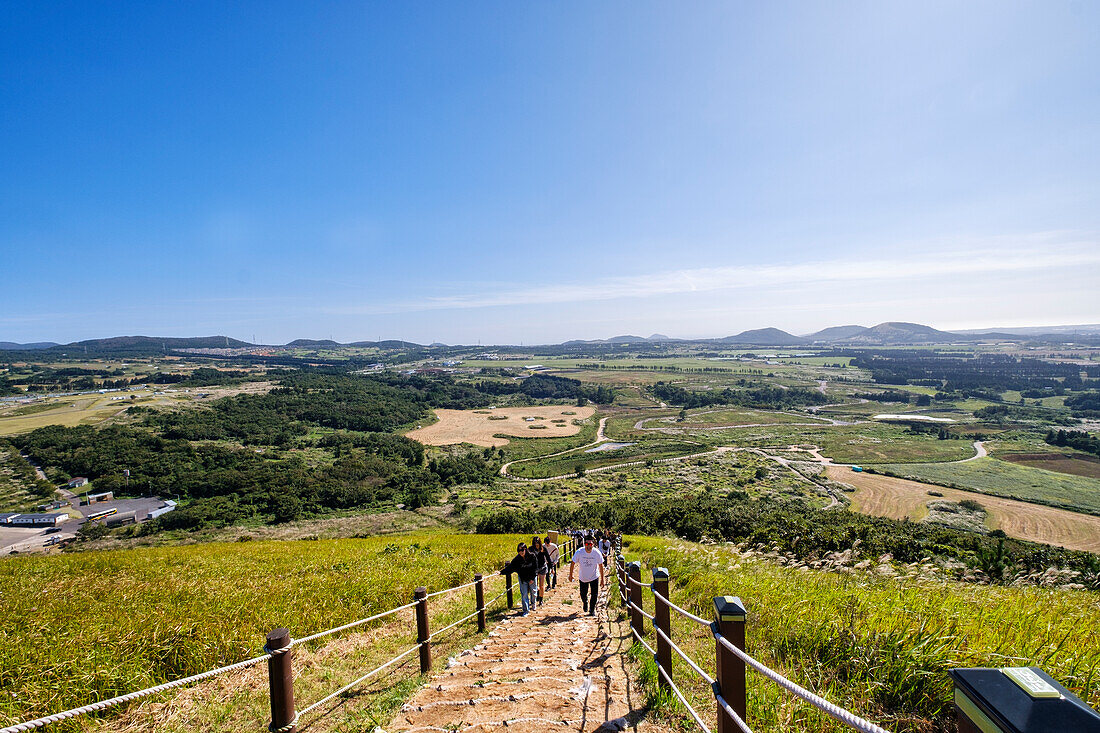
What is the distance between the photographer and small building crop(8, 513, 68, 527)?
48.4 m

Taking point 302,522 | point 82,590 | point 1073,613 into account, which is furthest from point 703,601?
point 302,522

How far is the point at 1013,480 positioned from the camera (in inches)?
2112

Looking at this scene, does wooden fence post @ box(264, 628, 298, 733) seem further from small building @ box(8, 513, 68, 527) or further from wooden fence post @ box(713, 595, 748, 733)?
small building @ box(8, 513, 68, 527)

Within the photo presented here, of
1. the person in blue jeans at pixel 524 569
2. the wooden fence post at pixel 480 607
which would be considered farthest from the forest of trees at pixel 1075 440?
the wooden fence post at pixel 480 607

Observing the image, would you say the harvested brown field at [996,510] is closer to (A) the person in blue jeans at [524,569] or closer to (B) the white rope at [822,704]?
(A) the person in blue jeans at [524,569]

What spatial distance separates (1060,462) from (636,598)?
295 feet

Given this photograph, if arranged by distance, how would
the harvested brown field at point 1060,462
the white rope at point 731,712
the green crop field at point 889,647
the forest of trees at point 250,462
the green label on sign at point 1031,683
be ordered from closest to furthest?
1. the green label on sign at point 1031,683
2. the white rope at point 731,712
3. the green crop field at point 889,647
4. the harvested brown field at point 1060,462
5. the forest of trees at point 250,462

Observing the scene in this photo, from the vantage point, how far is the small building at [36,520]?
48.4 metres

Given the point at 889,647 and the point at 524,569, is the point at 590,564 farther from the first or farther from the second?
the point at 889,647

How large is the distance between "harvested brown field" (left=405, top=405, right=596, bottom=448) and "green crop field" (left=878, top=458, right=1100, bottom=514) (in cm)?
6168

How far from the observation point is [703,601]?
8.24 m

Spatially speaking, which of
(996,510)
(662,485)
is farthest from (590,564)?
(996,510)

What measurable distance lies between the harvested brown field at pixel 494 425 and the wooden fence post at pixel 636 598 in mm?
85073


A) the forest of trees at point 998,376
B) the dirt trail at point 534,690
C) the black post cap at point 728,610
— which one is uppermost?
the black post cap at point 728,610
